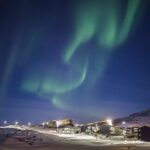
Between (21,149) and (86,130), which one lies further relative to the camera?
(86,130)

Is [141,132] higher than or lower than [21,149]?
higher

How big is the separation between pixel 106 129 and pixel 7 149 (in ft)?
255

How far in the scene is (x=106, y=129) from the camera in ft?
454

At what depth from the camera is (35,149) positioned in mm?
65375

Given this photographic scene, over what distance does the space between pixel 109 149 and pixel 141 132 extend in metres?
42.0

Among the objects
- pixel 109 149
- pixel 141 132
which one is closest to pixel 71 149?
pixel 109 149

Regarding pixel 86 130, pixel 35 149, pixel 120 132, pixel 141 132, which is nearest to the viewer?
pixel 35 149

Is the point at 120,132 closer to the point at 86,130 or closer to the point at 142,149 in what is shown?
the point at 86,130

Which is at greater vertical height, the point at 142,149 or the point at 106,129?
the point at 106,129

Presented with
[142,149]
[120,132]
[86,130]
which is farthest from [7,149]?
[86,130]

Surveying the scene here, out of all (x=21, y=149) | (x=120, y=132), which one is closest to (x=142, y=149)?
(x=21, y=149)

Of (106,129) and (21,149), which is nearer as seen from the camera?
(21,149)

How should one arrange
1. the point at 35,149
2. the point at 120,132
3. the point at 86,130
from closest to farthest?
the point at 35,149 → the point at 120,132 → the point at 86,130

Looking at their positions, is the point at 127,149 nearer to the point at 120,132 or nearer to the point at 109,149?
the point at 109,149
